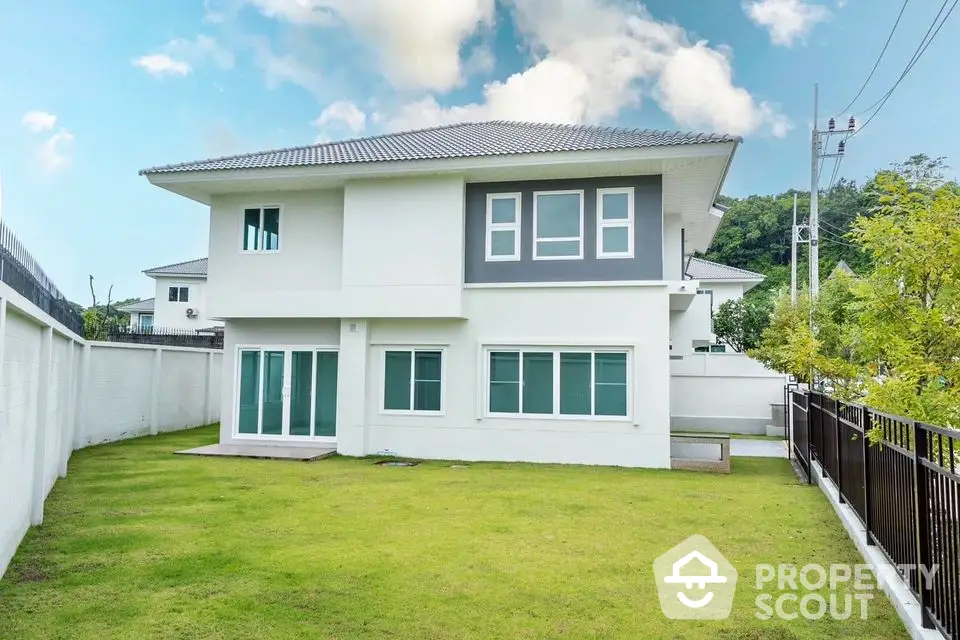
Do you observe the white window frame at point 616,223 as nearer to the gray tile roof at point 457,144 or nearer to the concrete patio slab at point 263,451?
the gray tile roof at point 457,144

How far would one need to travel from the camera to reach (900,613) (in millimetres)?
4328

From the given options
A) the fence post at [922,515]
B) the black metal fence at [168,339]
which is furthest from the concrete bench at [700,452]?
the black metal fence at [168,339]

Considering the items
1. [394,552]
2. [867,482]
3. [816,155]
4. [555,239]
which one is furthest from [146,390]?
[816,155]

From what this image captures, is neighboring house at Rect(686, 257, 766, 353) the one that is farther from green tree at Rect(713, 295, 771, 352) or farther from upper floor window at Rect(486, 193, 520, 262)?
upper floor window at Rect(486, 193, 520, 262)

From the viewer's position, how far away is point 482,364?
1228 centimetres

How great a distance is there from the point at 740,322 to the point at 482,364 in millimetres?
18022

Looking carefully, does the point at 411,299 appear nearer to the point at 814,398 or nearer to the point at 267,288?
the point at 267,288

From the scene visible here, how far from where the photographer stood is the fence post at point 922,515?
12.8 ft

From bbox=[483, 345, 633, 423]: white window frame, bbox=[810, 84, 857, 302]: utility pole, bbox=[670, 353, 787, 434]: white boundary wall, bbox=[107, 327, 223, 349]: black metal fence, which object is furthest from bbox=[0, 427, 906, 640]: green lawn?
bbox=[107, 327, 223, 349]: black metal fence

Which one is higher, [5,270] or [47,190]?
[47,190]

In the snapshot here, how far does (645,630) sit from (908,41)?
1827 centimetres

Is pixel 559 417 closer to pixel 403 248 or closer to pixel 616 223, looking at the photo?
pixel 616 223

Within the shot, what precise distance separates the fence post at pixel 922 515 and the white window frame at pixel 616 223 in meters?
7.97

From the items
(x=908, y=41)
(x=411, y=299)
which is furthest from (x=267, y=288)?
(x=908, y=41)
